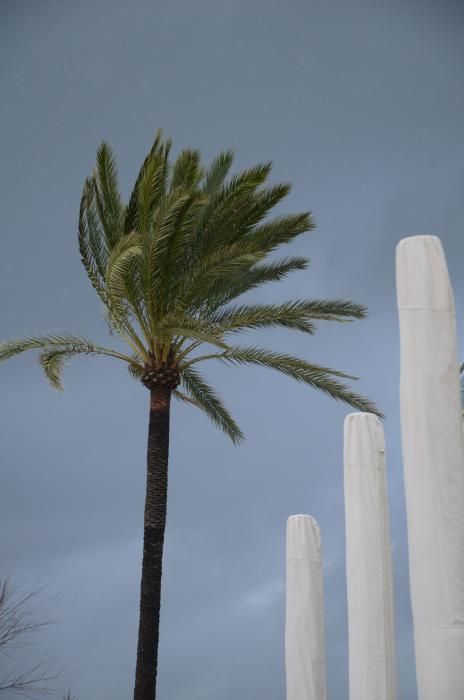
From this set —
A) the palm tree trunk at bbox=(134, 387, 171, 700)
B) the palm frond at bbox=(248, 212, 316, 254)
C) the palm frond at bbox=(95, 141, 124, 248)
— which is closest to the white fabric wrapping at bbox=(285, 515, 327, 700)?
the palm tree trunk at bbox=(134, 387, 171, 700)

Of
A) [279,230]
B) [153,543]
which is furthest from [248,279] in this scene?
[153,543]

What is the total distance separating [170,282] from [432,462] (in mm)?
8226

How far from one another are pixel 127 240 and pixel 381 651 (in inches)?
250

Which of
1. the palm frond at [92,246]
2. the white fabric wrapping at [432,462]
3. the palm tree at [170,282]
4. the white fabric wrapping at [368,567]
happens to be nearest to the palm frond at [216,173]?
the palm tree at [170,282]

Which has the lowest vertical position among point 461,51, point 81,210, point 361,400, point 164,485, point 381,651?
point 381,651

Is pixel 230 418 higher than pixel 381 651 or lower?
higher

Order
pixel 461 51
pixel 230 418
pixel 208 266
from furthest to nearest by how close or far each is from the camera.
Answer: pixel 461 51 < pixel 230 418 < pixel 208 266

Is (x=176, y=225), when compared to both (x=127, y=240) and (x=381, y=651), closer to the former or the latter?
(x=127, y=240)

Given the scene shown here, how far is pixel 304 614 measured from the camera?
10367mm

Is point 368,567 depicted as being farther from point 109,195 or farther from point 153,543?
point 109,195

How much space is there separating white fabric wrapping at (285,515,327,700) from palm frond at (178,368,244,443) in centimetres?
497

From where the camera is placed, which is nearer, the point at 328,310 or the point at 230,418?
the point at 328,310

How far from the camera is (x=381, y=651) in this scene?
8.11m

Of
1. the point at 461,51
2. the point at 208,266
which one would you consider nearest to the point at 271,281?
the point at 208,266
